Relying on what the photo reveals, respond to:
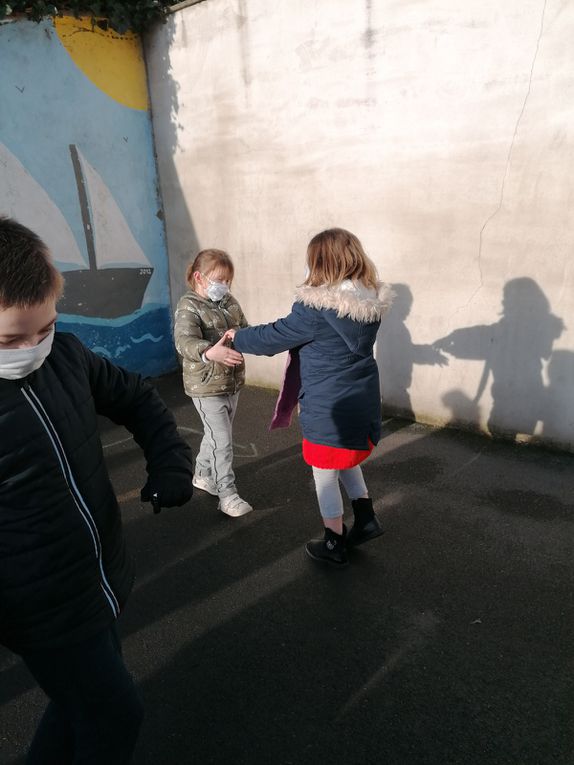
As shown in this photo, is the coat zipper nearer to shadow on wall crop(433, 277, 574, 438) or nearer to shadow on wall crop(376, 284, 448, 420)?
shadow on wall crop(433, 277, 574, 438)

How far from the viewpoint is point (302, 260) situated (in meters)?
5.70

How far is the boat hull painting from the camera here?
239 inches

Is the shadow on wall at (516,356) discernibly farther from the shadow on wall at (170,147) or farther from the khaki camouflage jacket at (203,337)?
the shadow on wall at (170,147)

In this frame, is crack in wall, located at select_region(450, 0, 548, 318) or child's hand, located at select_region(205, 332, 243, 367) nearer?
child's hand, located at select_region(205, 332, 243, 367)

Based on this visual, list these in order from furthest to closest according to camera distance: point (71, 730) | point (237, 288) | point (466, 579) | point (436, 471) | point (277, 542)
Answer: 1. point (237, 288)
2. point (436, 471)
3. point (277, 542)
4. point (466, 579)
5. point (71, 730)

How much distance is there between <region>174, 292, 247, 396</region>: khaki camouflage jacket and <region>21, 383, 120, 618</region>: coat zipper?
6.54 ft

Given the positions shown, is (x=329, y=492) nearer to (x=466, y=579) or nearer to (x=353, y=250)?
(x=466, y=579)

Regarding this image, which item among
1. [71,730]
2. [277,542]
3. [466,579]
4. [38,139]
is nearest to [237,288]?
[38,139]

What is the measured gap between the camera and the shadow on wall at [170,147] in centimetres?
613

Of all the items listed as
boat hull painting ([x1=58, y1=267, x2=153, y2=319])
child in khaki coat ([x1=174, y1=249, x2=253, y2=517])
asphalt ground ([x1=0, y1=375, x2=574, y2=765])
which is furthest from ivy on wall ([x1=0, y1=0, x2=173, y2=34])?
asphalt ground ([x1=0, y1=375, x2=574, y2=765])

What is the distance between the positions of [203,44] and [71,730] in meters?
5.98

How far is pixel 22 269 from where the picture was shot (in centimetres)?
133

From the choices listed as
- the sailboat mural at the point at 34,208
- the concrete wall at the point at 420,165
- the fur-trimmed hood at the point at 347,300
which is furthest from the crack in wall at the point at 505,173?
the sailboat mural at the point at 34,208

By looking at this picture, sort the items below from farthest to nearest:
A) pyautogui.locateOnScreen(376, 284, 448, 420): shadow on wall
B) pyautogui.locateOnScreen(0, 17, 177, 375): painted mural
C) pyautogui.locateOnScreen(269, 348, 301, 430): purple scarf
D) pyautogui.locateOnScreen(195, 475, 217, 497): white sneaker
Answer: pyautogui.locateOnScreen(0, 17, 177, 375): painted mural, pyautogui.locateOnScreen(376, 284, 448, 420): shadow on wall, pyautogui.locateOnScreen(195, 475, 217, 497): white sneaker, pyautogui.locateOnScreen(269, 348, 301, 430): purple scarf
